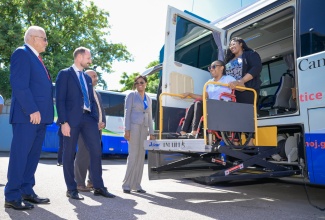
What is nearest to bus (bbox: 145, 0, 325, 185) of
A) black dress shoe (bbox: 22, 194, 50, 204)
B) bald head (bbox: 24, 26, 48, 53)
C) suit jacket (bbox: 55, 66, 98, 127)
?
suit jacket (bbox: 55, 66, 98, 127)

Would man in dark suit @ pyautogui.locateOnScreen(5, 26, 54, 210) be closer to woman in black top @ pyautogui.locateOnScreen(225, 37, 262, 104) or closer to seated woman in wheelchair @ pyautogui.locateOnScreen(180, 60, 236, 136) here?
seated woman in wheelchair @ pyautogui.locateOnScreen(180, 60, 236, 136)

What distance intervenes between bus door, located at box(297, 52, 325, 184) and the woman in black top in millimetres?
734

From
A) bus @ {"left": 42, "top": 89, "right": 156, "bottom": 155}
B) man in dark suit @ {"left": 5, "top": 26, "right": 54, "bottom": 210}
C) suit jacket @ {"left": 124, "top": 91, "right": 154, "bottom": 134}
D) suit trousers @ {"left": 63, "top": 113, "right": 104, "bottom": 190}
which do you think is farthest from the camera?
bus @ {"left": 42, "top": 89, "right": 156, "bottom": 155}

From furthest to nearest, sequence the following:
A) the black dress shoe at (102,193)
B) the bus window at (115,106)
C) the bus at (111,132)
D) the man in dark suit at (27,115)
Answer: the bus window at (115,106) < the bus at (111,132) < the black dress shoe at (102,193) < the man in dark suit at (27,115)

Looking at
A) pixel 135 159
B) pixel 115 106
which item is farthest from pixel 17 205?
pixel 115 106

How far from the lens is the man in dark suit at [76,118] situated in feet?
14.4

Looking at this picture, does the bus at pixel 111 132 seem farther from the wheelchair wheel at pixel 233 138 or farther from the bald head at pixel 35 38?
the bald head at pixel 35 38

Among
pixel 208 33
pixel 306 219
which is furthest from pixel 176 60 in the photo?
pixel 306 219

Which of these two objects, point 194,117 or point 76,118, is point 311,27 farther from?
point 76,118

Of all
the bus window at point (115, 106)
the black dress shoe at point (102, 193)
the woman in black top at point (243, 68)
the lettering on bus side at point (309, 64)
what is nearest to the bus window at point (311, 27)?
the lettering on bus side at point (309, 64)

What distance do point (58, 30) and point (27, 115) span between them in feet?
52.9

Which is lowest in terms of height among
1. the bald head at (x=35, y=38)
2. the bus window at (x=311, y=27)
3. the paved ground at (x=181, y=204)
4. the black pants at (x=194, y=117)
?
the paved ground at (x=181, y=204)

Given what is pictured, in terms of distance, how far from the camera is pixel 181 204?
4.29 m

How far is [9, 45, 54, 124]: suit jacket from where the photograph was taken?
3.69m
